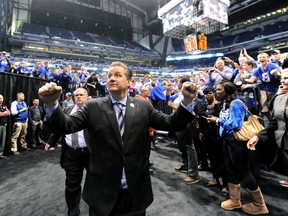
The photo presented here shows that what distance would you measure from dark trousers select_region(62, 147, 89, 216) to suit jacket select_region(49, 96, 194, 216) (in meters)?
1.25

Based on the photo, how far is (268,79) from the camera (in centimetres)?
415

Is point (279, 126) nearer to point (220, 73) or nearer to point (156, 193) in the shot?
point (156, 193)

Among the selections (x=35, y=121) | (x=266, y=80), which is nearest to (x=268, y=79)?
(x=266, y=80)

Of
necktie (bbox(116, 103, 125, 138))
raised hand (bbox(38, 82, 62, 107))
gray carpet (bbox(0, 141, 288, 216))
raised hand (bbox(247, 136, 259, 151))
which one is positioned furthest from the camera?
gray carpet (bbox(0, 141, 288, 216))

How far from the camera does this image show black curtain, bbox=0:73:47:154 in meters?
6.44

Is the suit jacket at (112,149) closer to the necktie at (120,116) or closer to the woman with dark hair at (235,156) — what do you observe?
the necktie at (120,116)

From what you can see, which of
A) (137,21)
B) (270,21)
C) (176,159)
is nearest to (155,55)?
(137,21)

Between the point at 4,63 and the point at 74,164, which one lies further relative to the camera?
the point at 4,63

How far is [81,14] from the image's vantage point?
94.2 feet

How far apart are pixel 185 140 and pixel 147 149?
2350 mm

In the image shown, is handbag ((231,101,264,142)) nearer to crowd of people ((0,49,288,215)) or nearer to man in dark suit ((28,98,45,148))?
crowd of people ((0,49,288,215))

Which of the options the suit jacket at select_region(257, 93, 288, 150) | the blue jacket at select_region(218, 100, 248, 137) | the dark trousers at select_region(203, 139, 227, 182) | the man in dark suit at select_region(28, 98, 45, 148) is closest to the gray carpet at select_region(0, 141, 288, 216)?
the dark trousers at select_region(203, 139, 227, 182)

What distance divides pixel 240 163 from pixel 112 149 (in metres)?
2.07

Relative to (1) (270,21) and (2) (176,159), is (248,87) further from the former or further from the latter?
(1) (270,21)
